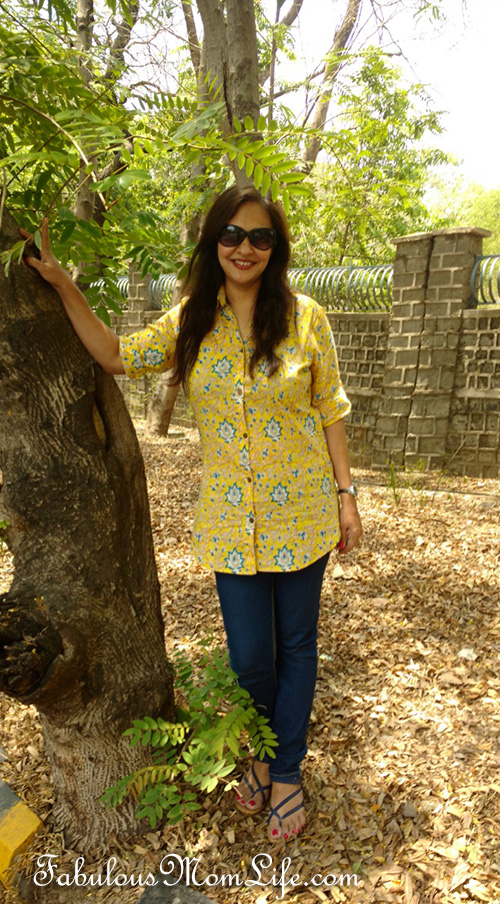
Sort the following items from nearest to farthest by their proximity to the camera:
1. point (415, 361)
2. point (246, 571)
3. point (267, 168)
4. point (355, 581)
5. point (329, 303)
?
point (267, 168), point (246, 571), point (355, 581), point (415, 361), point (329, 303)

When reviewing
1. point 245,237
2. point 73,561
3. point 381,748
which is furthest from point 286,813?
point 245,237

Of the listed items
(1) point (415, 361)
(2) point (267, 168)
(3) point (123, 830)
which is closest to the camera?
(2) point (267, 168)

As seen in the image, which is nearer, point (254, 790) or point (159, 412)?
point (254, 790)

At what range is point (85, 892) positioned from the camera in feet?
6.68

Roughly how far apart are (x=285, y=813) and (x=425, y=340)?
561cm

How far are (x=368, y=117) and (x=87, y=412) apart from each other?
9.81m

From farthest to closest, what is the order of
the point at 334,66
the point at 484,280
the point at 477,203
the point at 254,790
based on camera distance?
the point at 477,203
the point at 334,66
the point at 484,280
the point at 254,790

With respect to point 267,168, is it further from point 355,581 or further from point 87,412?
point 355,581

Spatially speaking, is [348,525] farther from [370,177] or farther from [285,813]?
[370,177]

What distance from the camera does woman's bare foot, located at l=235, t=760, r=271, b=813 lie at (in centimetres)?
219

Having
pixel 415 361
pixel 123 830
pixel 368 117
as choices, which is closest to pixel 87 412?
pixel 123 830

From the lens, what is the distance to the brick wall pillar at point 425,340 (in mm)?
6676

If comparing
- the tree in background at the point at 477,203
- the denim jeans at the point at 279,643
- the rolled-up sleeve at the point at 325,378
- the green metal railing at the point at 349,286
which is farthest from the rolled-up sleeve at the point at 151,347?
the tree in background at the point at 477,203

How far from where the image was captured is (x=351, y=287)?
7.82 metres
